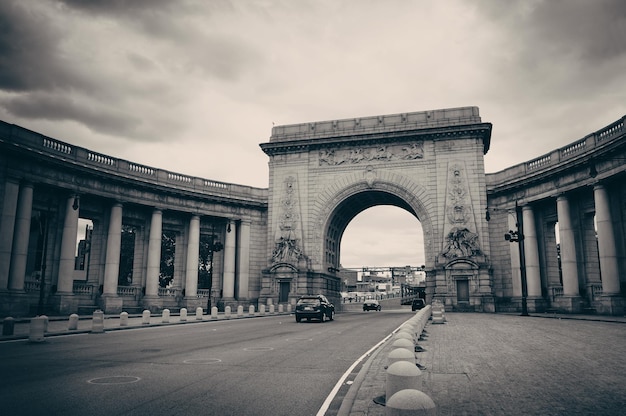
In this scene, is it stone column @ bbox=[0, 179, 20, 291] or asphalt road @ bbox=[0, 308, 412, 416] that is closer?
asphalt road @ bbox=[0, 308, 412, 416]

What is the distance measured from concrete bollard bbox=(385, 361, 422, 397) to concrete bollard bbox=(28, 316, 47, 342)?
14.9 meters

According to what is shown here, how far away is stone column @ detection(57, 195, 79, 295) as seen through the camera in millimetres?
35625

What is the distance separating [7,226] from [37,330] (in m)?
17.4

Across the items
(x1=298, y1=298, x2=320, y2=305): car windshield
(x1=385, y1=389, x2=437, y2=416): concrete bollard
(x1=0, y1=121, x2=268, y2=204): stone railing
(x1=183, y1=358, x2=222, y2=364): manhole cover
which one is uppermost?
(x1=0, y1=121, x2=268, y2=204): stone railing

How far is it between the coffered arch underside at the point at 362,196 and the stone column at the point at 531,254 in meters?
9.16

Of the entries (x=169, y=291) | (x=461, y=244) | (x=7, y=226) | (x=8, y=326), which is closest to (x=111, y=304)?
(x=169, y=291)

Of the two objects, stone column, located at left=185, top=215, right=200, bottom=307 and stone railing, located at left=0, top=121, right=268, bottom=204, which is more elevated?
stone railing, located at left=0, top=121, right=268, bottom=204

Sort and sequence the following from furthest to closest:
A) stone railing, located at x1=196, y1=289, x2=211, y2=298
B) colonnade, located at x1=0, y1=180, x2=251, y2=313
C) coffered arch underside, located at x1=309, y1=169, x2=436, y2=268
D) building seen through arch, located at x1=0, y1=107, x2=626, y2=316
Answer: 1. coffered arch underside, located at x1=309, y1=169, x2=436, y2=268
2. stone railing, located at x1=196, y1=289, x2=211, y2=298
3. building seen through arch, located at x1=0, y1=107, x2=626, y2=316
4. colonnade, located at x1=0, y1=180, x2=251, y2=313

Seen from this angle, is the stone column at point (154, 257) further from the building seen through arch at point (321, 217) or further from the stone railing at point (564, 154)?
the stone railing at point (564, 154)

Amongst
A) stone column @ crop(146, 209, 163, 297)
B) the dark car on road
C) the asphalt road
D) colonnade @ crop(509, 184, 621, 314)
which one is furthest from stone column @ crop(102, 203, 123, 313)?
colonnade @ crop(509, 184, 621, 314)

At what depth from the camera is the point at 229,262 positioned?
166 ft

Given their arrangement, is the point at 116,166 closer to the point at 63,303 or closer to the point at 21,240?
the point at 21,240

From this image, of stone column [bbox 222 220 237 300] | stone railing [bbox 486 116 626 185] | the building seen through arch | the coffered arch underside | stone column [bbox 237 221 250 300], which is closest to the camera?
stone railing [bbox 486 116 626 185]

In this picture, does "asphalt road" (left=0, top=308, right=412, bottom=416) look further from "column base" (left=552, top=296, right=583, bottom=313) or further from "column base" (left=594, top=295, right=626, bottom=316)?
"column base" (left=552, top=296, right=583, bottom=313)
